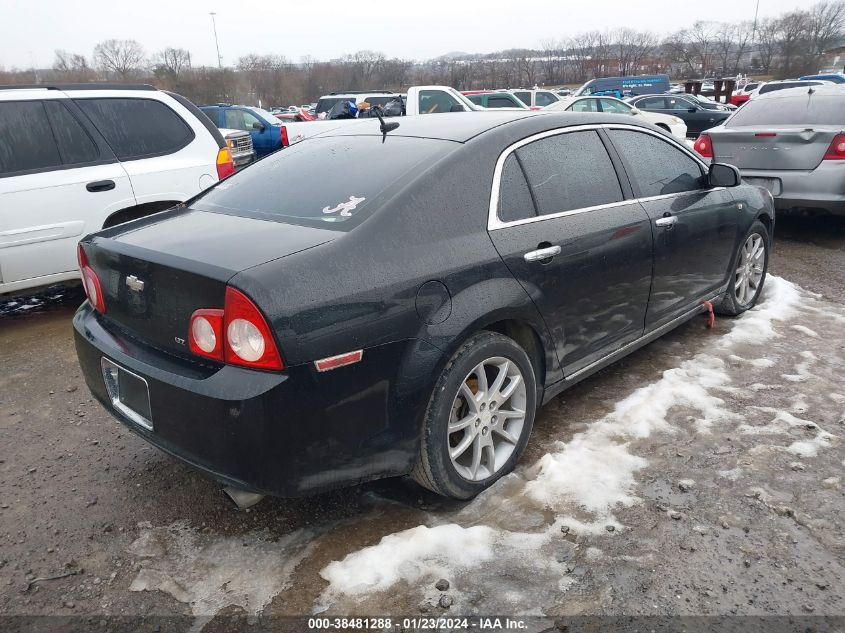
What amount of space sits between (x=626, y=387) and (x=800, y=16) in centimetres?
9641

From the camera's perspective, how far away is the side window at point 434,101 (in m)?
12.7

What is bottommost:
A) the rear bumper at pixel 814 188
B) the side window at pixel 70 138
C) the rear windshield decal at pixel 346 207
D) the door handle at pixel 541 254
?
the rear bumper at pixel 814 188

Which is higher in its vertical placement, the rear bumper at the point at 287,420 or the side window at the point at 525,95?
the side window at the point at 525,95

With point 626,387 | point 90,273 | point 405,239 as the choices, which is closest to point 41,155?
point 90,273

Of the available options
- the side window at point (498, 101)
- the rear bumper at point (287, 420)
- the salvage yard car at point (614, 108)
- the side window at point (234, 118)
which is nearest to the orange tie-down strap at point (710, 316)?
A: the rear bumper at point (287, 420)

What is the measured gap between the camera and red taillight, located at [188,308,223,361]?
2127 mm

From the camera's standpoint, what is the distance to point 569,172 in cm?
315

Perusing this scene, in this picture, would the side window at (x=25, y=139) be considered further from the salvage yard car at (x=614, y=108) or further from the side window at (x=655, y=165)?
the salvage yard car at (x=614, y=108)

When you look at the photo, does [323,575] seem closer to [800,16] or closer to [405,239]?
[405,239]

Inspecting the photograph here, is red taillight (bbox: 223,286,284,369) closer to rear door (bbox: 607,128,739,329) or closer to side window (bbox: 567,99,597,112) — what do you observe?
rear door (bbox: 607,128,739,329)

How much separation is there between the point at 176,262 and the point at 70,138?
347cm

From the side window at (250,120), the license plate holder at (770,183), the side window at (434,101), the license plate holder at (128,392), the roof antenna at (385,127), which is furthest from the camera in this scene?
the side window at (250,120)

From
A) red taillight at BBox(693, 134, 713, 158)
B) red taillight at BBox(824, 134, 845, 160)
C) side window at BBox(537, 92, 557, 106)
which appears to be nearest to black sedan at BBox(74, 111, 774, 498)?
red taillight at BBox(824, 134, 845, 160)

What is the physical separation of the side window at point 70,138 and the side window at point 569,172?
374 centimetres
